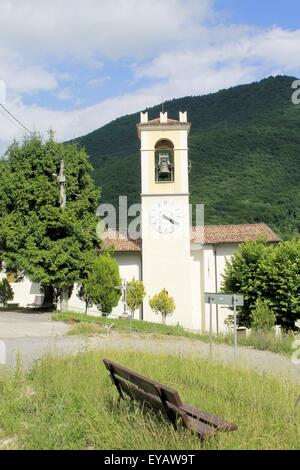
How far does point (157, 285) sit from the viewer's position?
25750 millimetres

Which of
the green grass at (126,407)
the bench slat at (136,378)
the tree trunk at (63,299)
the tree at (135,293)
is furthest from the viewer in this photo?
the tree at (135,293)

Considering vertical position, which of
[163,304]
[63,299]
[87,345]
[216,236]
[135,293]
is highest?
[216,236]

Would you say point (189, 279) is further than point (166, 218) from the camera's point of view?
No

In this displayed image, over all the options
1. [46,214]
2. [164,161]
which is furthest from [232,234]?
[46,214]

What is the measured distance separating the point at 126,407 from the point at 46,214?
56.2 ft

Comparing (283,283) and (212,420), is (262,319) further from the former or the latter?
(212,420)

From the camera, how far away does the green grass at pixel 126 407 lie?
4.40 metres

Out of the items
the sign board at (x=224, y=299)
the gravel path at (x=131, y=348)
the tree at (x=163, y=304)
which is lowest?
the gravel path at (x=131, y=348)

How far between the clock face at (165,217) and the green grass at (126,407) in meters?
17.8

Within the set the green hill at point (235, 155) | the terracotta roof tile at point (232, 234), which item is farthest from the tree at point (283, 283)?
the green hill at point (235, 155)

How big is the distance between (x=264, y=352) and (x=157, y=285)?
13.0 m

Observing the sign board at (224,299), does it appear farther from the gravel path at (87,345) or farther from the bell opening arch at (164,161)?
the bell opening arch at (164,161)

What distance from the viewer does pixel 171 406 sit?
444 cm

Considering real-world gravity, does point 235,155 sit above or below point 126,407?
above
